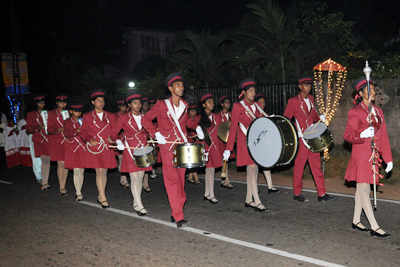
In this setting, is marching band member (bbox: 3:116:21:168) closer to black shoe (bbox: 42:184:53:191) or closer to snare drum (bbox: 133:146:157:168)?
black shoe (bbox: 42:184:53:191)

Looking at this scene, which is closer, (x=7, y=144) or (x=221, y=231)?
(x=221, y=231)

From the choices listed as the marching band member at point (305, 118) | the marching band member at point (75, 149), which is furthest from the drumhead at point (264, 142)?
the marching band member at point (75, 149)

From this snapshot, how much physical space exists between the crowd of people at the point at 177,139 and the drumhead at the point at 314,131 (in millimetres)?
119

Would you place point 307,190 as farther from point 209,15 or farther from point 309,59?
point 209,15

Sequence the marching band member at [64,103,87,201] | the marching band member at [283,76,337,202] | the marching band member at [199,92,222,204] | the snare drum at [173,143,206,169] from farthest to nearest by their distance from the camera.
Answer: the marching band member at [64,103,87,201] < the marching band member at [199,92,222,204] < the marching band member at [283,76,337,202] < the snare drum at [173,143,206,169]

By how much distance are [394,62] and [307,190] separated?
5.68 m

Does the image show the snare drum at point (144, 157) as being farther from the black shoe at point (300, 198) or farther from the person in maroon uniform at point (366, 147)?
the person in maroon uniform at point (366, 147)

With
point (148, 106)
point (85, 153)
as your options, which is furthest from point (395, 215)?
point (148, 106)

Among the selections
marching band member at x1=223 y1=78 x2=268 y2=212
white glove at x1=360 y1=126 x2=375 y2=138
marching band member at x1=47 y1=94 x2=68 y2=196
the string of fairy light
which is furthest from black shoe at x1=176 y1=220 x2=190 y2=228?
the string of fairy light

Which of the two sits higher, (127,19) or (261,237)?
(127,19)

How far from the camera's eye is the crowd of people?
5.55 metres

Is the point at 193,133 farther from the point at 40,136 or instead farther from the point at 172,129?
the point at 40,136

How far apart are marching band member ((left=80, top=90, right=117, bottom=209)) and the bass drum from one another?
2.52 m

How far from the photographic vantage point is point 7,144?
45.2 feet
